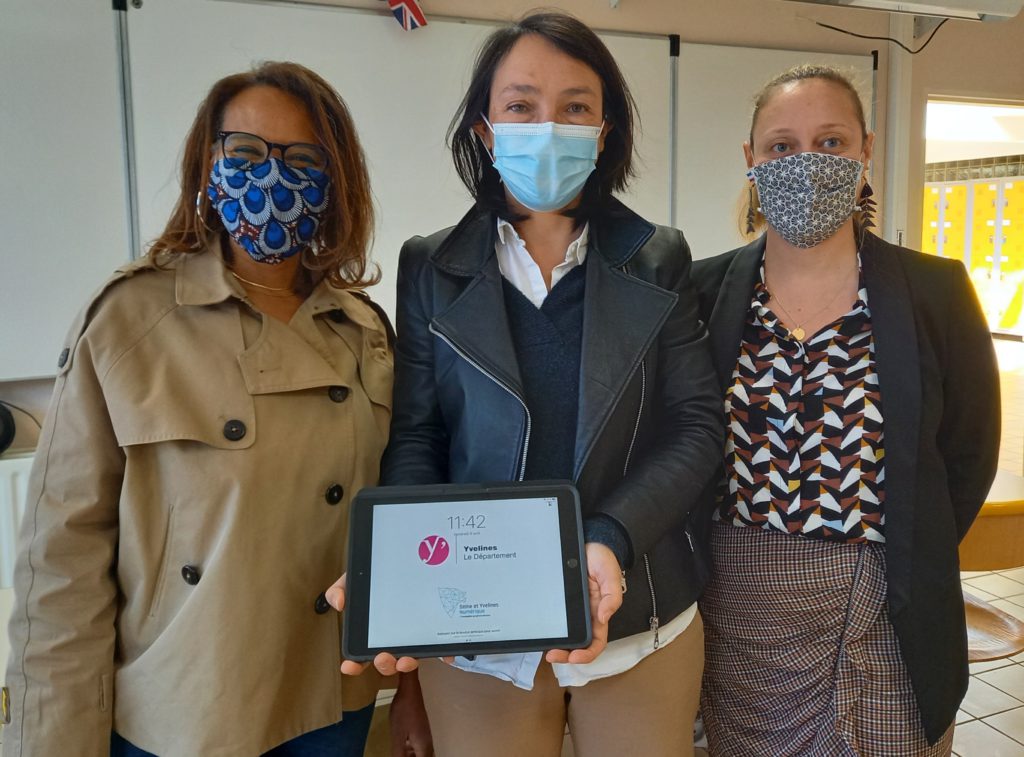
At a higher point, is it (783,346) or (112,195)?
(112,195)

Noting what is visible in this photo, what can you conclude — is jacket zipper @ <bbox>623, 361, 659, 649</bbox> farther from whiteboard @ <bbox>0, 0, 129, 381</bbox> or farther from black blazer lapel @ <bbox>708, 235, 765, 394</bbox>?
whiteboard @ <bbox>0, 0, 129, 381</bbox>

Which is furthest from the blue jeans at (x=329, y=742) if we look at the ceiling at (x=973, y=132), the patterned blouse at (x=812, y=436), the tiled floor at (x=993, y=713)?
the ceiling at (x=973, y=132)

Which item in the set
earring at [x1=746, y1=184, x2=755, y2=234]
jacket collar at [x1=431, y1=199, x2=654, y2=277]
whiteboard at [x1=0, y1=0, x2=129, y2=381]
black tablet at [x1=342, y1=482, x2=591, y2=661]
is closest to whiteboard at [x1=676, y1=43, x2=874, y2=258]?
earring at [x1=746, y1=184, x2=755, y2=234]

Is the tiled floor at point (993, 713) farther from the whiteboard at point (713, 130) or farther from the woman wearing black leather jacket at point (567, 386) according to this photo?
the whiteboard at point (713, 130)

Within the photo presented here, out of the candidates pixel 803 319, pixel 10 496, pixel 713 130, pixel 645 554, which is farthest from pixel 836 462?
pixel 713 130

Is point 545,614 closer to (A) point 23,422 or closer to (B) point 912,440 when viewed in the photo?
(B) point 912,440

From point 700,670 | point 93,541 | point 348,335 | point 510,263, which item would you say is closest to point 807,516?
point 700,670

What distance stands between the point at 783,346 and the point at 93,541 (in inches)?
45.3

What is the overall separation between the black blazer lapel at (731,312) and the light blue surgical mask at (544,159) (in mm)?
357

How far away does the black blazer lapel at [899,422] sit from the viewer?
4.14ft

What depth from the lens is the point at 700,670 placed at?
4.06 ft

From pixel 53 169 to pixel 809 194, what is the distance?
2587 mm

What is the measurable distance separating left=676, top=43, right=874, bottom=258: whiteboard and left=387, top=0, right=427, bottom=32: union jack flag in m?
1.26

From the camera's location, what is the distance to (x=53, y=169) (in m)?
2.74
